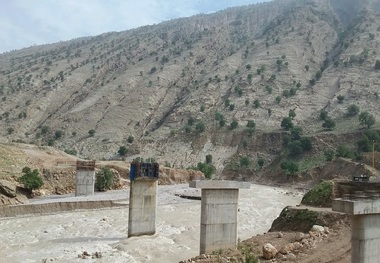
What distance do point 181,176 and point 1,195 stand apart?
100ft

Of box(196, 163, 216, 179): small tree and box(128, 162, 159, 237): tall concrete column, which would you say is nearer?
box(128, 162, 159, 237): tall concrete column

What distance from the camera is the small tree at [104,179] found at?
4881 cm

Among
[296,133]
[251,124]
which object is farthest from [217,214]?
[251,124]

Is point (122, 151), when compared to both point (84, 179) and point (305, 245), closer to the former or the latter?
point (84, 179)

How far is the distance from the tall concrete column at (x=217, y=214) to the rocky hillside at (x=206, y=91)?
51779 mm

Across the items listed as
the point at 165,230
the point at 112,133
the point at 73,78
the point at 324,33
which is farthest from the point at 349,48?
the point at 165,230

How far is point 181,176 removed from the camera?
6159 centimetres

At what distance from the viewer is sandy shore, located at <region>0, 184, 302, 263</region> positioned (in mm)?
21094

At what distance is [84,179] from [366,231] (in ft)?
108

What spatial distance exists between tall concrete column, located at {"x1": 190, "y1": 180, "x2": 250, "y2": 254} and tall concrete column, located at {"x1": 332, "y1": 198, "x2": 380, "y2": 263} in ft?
22.5

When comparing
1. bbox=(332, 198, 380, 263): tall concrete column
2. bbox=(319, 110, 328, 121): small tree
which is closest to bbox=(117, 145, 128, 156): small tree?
bbox=(319, 110, 328, 121): small tree

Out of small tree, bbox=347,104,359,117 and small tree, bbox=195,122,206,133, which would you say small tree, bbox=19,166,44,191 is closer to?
small tree, bbox=195,122,206,133

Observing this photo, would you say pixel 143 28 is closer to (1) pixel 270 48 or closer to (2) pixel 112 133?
(1) pixel 270 48

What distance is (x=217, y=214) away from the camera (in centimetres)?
1852
